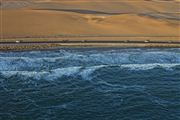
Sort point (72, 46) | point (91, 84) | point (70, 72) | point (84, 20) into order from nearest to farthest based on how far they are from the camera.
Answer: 1. point (91, 84)
2. point (70, 72)
3. point (72, 46)
4. point (84, 20)

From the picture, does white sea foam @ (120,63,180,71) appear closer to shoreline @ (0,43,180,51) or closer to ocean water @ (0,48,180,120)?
ocean water @ (0,48,180,120)

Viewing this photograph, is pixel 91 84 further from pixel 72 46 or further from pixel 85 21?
pixel 85 21

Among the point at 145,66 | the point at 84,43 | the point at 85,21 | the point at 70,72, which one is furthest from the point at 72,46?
the point at 85,21

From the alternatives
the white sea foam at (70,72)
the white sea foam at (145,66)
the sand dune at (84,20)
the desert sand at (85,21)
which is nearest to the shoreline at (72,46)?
the desert sand at (85,21)

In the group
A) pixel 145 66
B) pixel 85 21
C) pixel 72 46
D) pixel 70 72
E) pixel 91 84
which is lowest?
pixel 91 84

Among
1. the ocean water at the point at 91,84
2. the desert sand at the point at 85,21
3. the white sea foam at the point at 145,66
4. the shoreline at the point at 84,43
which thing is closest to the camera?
the ocean water at the point at 91,84

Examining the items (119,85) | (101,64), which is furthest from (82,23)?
(119,85)

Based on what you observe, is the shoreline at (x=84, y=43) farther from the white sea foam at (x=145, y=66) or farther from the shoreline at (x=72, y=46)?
the white sea foam at (x=145, y=66)
